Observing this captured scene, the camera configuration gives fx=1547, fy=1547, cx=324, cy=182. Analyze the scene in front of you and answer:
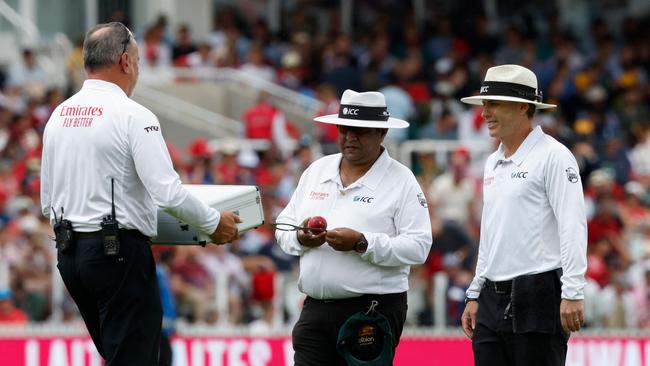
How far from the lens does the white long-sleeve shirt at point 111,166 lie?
734 cm

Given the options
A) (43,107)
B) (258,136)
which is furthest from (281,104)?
(43,107)

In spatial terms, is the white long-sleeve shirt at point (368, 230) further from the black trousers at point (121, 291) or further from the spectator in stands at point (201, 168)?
the spectator in stands at point (201, 168)

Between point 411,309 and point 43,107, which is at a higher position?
point 43,107

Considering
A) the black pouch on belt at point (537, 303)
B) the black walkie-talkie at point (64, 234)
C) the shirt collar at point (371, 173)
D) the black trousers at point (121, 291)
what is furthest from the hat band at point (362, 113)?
the black walkie-talkie at point (64, 234)

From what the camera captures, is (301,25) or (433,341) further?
(301,25)

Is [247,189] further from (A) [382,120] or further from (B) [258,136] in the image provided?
(B) [258,136]

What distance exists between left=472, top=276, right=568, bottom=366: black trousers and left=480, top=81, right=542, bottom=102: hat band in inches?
37.8

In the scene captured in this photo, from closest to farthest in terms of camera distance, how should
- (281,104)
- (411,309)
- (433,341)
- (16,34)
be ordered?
1. (433,341)
2. (411,309)
3. (281,104)
4. (16,34)

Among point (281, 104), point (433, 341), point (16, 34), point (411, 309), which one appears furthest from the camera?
point (16, 34)

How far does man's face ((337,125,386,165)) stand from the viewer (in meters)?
8.05

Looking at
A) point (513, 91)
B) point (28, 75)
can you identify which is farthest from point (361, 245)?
point (28, 75)

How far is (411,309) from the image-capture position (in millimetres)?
14977

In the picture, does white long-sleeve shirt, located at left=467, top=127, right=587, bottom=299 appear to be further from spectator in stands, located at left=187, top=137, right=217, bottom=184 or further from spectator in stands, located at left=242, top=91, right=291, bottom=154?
spectator in stands, located at left=242, top=91, right=291, bottom=154

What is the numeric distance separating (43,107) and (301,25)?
18.7ft
